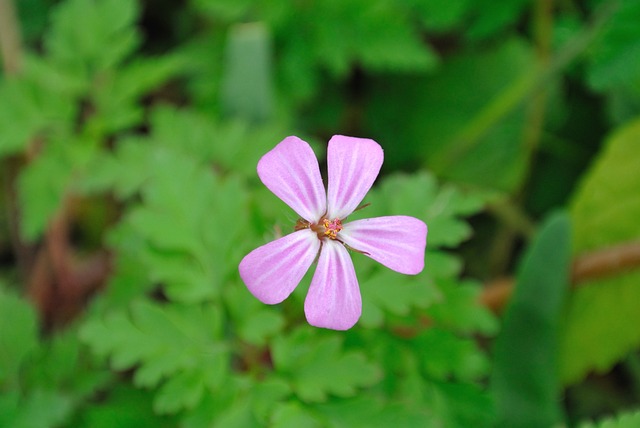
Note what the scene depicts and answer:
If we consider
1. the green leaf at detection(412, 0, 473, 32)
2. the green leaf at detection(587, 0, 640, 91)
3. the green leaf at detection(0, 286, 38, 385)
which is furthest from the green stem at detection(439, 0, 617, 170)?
the green leaf at detection(0, 286, 38, 385)

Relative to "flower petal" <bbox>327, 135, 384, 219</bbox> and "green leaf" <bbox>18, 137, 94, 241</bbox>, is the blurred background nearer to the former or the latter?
"green leaf" <bbox>18, 137, 94, 241</bbox>

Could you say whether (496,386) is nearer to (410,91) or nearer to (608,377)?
(608,377)

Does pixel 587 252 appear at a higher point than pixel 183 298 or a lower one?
higher

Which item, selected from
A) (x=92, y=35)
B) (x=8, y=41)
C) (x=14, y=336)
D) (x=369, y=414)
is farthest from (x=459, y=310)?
(x=8, y=41)

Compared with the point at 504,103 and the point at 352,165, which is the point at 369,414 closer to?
the point at 352,165

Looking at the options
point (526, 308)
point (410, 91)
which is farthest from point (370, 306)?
point (410, 91)

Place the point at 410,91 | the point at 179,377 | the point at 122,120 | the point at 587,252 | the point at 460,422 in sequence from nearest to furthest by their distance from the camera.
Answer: the point at 179,377, the point at 460,422, the point at 122,120, the point at 587,252, the point at 410,91

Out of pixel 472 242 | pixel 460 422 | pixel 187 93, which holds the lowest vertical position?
pixel 460 422

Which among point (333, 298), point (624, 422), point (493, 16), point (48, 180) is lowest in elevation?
point (624, 422)
